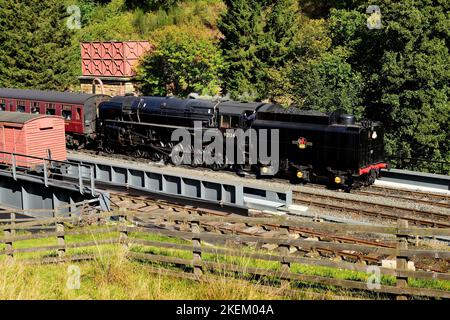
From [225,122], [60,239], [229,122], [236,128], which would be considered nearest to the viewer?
[60,239]

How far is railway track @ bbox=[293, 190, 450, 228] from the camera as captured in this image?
721 inches

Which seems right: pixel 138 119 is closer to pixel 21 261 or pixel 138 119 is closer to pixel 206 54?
pixel 206 54

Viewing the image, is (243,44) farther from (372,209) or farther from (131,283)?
(131,283)

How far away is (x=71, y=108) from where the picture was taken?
101 feet

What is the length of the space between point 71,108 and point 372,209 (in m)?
18.6

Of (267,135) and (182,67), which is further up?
(182,67)

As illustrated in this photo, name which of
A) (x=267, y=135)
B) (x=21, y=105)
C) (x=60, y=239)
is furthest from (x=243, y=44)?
(x=60, y=239)

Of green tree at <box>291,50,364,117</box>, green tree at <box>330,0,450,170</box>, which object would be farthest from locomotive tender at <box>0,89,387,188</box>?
green tree at <box>291,50,364,117</box>

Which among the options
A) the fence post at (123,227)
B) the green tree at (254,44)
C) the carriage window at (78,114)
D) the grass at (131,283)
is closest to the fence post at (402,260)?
the grass at (131,283)

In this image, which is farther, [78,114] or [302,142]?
[78,114]

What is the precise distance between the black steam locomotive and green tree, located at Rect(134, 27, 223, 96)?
687cm
